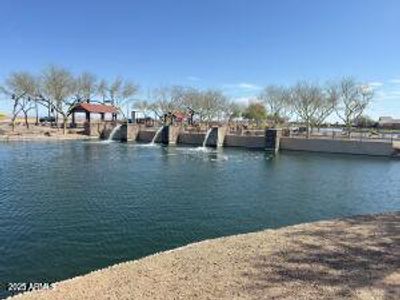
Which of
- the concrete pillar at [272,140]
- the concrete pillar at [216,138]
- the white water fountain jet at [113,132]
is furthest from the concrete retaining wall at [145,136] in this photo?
the concrete pillar at [272,140]

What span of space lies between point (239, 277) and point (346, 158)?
142ft

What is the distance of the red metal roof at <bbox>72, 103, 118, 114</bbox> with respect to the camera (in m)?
88.2

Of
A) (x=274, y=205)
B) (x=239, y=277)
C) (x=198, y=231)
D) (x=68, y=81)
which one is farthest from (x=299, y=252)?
(x=68, y=81)

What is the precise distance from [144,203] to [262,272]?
1250 cm

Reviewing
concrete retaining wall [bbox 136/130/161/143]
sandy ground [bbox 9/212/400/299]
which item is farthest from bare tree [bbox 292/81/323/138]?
sandy ground [bbox 9/212/400/299]

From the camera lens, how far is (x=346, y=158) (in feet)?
161

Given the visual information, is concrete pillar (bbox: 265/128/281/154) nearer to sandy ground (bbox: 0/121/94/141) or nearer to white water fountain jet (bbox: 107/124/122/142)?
white water fountain jet (bbox: 107/124/122/142)

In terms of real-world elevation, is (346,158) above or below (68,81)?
below

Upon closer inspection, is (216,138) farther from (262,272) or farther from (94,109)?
(262,272)

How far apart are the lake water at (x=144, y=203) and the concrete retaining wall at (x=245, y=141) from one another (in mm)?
19262

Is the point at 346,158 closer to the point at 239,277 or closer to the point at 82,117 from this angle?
the point at 239,277

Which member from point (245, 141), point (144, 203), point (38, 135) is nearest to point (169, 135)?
point (245, 141)

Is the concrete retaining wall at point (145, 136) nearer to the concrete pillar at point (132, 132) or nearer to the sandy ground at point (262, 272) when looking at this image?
the concrete pillar at point (132, 132)

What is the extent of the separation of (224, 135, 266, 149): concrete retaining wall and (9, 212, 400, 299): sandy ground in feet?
156
